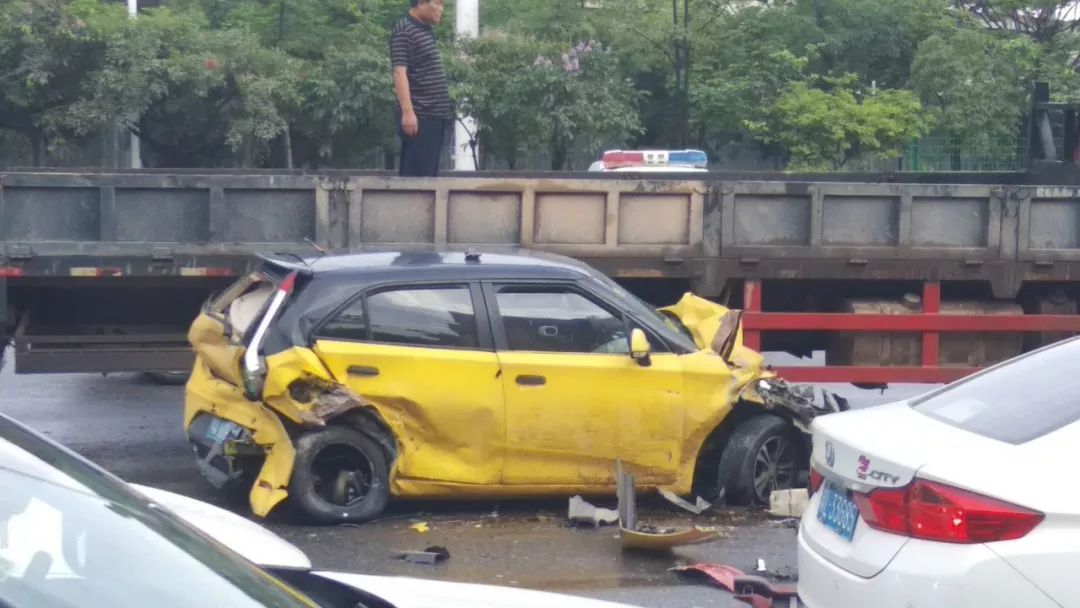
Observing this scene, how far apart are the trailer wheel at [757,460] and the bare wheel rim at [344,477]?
207 cm

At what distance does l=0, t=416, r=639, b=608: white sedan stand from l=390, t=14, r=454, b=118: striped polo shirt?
694 centimetres

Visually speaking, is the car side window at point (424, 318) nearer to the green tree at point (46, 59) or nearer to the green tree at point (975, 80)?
the green tree at point (46, 59)

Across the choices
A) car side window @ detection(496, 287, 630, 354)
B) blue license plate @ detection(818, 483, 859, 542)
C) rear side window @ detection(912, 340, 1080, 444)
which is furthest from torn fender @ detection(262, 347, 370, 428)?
rear side window @ detection(912, 340, 1080, 444)

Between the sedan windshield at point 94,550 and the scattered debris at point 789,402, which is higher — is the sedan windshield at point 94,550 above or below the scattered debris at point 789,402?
above

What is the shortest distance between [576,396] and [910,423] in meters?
3.05

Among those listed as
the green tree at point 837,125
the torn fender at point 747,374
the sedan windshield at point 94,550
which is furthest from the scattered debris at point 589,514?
the green tree at point 837,125

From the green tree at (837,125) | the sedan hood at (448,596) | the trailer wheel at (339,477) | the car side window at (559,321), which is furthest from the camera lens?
the green tree at (837,125)

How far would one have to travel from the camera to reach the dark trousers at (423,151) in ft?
33.8

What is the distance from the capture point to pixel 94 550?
295 cm

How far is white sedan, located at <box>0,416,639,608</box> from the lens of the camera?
2.79m

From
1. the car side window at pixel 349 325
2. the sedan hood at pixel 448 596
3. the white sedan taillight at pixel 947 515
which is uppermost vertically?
the car side window at pixel 349 325

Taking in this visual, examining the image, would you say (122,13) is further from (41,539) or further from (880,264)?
(41,539)

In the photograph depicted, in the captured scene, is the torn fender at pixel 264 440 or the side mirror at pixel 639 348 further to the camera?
the side mirror at pixel 639 348

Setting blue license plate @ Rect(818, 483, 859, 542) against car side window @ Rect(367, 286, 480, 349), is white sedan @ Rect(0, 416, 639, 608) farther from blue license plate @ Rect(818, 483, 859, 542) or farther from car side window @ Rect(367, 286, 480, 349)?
car side window @ Rect(367, 286, 480, 349)
